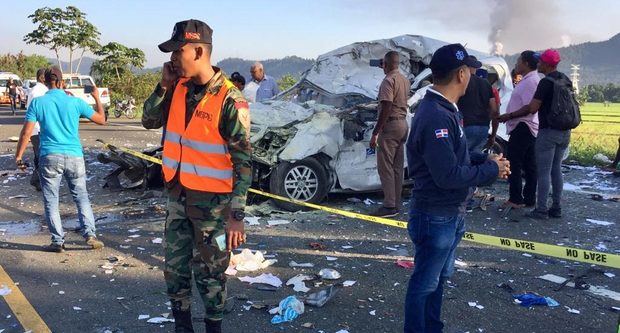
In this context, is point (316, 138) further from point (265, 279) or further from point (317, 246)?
point (265, 279)

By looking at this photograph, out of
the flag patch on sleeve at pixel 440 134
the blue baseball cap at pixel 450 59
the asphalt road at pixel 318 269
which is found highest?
the blue baseball cap at pixel 450 59

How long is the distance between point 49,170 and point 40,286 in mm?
1185

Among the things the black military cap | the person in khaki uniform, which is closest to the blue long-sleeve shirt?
the black military cap

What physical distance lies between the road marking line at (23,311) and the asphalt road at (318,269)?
0.14 feet

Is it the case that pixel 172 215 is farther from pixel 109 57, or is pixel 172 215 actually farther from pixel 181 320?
pixel 109 57

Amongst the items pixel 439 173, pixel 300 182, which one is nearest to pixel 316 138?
pixel 300 182

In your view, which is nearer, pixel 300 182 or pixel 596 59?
pixel 300 182

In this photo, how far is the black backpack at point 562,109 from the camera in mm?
5672

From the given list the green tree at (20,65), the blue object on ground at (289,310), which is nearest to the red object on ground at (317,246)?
the blue object on ground at (289,310)

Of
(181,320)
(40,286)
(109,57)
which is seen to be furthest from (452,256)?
(109,57)

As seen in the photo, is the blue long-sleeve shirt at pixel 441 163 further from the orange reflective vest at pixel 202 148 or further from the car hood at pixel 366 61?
the car hood at pixel 366 61

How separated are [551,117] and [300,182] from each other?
296 centimetres

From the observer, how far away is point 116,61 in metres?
30.4

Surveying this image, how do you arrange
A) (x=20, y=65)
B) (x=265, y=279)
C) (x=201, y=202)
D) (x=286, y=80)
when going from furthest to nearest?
1. (x=20, y=65)
2. (x=286, y=80)
3. (x=265, y=279)
4. (x=201, y=202)
